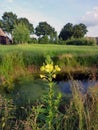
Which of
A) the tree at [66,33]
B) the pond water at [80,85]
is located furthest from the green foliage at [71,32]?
the pond water at [80,85]

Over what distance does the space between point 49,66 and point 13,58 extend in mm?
13018

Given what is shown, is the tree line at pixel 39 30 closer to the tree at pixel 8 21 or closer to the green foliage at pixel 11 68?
the tree at pixel 8 21

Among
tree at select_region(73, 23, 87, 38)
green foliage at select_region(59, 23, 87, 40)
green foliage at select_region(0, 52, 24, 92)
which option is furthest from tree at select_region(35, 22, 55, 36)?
green foliage at select_region(0, 52, 24, 92)

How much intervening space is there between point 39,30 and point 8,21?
6836mm

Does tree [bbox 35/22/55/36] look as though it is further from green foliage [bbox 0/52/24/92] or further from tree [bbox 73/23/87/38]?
green foliage [bbox 0/52/24/92]

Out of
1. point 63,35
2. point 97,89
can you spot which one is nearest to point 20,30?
point 63,35

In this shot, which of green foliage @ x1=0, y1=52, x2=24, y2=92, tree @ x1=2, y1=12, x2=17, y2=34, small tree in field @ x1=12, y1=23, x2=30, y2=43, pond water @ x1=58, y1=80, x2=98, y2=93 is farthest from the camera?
tree @ x1=2, y1=12, x2=17, y2=34

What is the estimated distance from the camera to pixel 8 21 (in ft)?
236

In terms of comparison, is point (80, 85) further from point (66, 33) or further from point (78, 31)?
point (78, 31)

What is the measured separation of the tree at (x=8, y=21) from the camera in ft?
225

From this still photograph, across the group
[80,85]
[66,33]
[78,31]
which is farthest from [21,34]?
[80,85]

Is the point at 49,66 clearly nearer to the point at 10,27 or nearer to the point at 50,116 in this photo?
the point at 50,116

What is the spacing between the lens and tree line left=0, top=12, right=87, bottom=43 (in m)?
49.2

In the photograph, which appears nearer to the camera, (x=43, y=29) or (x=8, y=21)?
(x=43, y=29)
